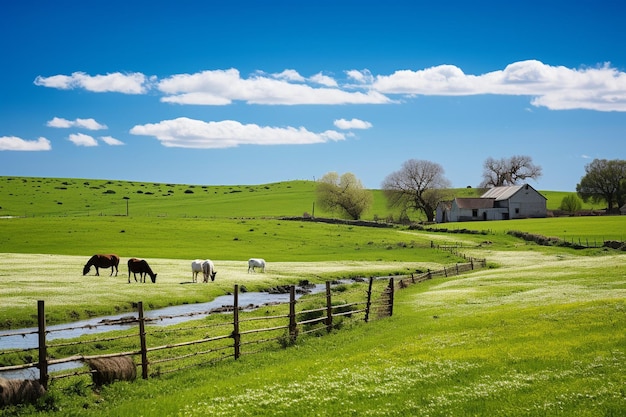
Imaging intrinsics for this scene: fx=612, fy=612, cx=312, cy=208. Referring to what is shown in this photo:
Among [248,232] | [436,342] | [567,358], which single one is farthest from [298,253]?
[567,358]

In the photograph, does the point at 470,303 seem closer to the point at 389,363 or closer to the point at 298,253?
the point at 389,363

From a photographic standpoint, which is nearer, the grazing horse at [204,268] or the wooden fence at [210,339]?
the wooden fence at [210,339]

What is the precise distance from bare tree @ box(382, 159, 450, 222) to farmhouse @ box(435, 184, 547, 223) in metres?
→ 4.74

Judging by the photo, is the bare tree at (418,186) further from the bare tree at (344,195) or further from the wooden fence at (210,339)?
the wooden fence at (210,339)

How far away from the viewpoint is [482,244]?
98.6 meters

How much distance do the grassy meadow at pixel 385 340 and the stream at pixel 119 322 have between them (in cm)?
165

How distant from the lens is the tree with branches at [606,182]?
16375 centimetres

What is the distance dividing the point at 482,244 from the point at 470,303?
2560 inches

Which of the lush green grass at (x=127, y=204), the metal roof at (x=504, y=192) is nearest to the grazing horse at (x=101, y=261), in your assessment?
the lush green grass at (x=127, y=204)

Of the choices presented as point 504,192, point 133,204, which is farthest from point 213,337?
point 133,204

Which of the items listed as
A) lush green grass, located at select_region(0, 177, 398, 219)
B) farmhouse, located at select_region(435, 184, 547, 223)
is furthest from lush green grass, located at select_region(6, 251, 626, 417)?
farmhouse, located at select_region(435, 184, 547, 223)

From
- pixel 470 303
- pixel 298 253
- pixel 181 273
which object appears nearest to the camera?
pixel 470 303

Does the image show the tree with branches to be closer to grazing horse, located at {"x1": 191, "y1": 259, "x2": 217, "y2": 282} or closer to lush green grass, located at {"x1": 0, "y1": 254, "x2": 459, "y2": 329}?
lush green grass, located at {"x1": 0, "y1": 254, "x2": 459, "y2": 329}

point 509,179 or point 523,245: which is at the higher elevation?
point 509,179
